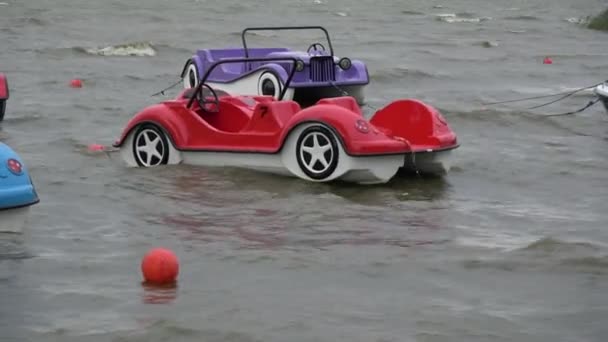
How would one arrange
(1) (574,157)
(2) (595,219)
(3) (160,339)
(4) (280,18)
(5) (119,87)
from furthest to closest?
(4) (280,18) → (5) (119,87) → (1) (574,157) → (2) (595,219) → (3) (160,339)

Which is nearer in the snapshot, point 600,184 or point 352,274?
point 352,274

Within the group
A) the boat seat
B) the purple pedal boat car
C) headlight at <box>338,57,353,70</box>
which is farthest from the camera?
headlight at <box>338,57,353,70</box>

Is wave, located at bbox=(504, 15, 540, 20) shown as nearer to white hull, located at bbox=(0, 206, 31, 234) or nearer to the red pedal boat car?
the red pedal boat car

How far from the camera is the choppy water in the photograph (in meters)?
7.91

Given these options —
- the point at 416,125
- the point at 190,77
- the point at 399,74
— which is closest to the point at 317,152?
the point at 416,125

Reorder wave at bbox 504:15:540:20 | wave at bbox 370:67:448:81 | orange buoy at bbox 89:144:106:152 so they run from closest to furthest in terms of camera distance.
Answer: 1. orange buoy at bbox 89:144:106:152
2. wave at bbox 370:67:448:81
3. wave at bbox 504:15:540:20

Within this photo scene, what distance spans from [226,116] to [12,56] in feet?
46.2

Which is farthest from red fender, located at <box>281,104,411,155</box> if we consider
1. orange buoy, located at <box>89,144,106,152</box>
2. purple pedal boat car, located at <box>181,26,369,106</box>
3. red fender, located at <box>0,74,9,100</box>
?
purple pedal boat car, located at <box>181,26,369,106</box>

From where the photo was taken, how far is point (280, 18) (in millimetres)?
42281

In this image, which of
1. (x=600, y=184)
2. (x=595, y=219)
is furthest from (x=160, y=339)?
(x=600, y=184)

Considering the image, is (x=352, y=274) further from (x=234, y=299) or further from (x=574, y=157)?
(x=574, y=157)

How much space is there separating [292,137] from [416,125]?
1242 millimetres

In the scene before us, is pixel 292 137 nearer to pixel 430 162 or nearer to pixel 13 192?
pixel 430 162

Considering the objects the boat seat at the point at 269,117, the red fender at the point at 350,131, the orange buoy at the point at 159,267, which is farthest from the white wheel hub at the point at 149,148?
the orange buoy at the point at 159,267
